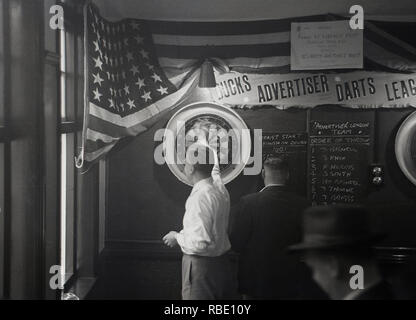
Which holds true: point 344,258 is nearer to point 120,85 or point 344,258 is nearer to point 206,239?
point 206,239

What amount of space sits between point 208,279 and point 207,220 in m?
0.24

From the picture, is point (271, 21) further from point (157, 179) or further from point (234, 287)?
point (234, 287)

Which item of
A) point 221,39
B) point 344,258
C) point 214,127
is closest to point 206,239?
point 214,127

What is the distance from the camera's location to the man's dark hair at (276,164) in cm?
255

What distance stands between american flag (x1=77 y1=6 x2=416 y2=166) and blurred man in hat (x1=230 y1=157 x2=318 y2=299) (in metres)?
0.66

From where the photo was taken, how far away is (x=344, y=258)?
1551 millimetres

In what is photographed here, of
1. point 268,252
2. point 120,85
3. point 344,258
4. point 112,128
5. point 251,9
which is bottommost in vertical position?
point 268,252

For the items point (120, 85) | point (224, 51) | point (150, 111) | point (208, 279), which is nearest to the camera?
point (208, 279)

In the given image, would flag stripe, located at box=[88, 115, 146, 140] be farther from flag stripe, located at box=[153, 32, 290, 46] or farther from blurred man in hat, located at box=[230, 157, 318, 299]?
blurred man in hat, located at box=[230, 157, 318, 299]

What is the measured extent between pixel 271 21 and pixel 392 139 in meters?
0.88

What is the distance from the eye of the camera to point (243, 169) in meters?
2.48

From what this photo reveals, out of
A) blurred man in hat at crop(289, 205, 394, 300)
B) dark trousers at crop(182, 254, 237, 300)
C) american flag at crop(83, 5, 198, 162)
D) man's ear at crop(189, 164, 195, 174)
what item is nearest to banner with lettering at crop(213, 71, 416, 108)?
american flag at crop(83, 5, 198, 162)

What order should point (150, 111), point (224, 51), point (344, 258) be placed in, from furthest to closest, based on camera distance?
point (224, 51) → point (150, 111) → point (344, 258)

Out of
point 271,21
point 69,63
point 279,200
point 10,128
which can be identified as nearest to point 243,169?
point 279,200
